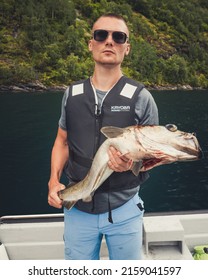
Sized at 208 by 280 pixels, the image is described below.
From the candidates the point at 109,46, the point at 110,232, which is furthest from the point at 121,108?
the point at 110,232

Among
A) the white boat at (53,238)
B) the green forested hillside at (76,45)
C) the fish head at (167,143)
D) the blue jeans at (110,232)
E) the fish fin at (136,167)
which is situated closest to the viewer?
the fish head at (167,143)

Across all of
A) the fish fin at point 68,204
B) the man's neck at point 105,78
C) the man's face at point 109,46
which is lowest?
the fish fin at point 68,204

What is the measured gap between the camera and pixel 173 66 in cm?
12812

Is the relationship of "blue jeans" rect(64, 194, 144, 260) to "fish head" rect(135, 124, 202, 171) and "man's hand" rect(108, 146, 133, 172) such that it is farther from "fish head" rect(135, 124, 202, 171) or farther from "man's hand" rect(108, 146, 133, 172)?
"fish head" rect(135, 124, 202, 171)

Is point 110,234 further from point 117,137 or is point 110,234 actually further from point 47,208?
point 47,208

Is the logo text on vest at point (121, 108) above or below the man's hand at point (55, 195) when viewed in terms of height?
above

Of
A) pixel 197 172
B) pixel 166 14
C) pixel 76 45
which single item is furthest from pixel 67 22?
pixel 197 172

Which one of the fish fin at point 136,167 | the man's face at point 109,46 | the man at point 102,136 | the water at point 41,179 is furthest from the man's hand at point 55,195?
the water at point 41,179

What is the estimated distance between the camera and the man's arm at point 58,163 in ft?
13.4

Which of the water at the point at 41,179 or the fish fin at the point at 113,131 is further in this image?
the water at the point at 41,179

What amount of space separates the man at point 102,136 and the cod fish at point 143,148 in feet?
0.93

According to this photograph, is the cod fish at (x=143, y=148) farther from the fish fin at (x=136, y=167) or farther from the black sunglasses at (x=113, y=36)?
the black sunglasses at (x=113, y=36)

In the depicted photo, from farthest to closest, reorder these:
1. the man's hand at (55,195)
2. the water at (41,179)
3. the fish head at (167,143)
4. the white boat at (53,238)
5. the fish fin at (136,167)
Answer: the water at (41,179) → the white boat at (53,238) → the man's hand at (55,195) → the fish fin at (136,167) → the fish head at (167,143)

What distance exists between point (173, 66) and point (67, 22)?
51573 mm
